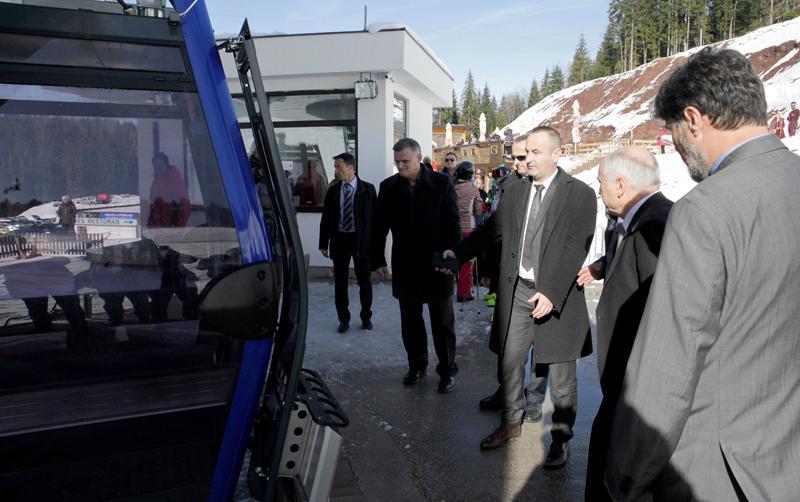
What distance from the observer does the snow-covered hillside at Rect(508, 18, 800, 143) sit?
53344 millimetres

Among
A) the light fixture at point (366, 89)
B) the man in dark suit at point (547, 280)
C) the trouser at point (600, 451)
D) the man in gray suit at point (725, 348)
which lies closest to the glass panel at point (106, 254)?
the man in gray suit at point (725, 348)

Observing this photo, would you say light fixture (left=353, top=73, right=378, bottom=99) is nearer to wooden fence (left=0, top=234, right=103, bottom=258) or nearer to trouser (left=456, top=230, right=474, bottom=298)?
trouser (left=456, top=230, right=474, bottom=298)

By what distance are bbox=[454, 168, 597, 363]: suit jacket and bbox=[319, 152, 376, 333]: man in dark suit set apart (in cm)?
314

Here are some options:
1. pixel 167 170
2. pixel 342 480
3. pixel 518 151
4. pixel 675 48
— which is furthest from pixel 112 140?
pixel 675 48

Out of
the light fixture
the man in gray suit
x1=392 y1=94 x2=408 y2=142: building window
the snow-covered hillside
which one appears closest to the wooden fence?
the man in gray suit

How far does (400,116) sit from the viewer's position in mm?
10500

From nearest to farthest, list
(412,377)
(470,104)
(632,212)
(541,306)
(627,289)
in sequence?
(627,289) < (632,212) < (541,306) < (412,377) < (470,104)

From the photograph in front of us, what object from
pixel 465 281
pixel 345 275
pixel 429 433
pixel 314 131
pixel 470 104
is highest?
pixel 470 104

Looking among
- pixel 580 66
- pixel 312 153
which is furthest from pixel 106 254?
pixel 580 66

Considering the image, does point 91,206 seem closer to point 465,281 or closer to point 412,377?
point 412,377

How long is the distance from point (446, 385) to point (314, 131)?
5.99 meters

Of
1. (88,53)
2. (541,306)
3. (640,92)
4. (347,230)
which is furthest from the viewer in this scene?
(640,92)

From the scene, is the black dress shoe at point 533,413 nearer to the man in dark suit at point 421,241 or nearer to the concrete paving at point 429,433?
the concrete paving at point 429,433

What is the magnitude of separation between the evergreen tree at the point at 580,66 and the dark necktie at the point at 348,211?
106498 millimetres
